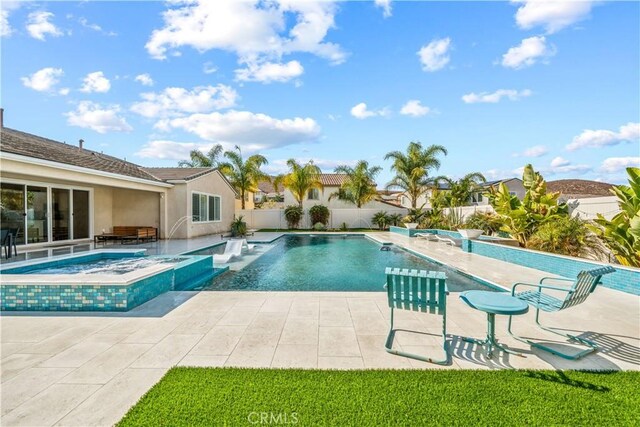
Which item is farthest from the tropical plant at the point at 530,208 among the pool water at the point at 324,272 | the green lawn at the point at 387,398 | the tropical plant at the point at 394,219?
the tropical plant at the point at 394,219

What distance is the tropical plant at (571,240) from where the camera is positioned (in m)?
9.51

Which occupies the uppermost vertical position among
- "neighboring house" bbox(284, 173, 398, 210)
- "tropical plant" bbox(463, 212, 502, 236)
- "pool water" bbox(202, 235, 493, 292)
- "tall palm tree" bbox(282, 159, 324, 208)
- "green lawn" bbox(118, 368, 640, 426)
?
"tall palm tree" bbox(282, 159, 324, 208)

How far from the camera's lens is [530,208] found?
1163cm

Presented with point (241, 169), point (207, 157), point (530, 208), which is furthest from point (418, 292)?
point (207, 157)

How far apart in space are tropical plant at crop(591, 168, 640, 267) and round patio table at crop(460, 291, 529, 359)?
218 inches

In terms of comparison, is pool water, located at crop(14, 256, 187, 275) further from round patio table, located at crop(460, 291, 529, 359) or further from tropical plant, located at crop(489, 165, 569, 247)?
tropical plant, located at crop(489, 165, 569, 247)

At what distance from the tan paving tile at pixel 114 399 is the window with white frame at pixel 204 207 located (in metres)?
16.2

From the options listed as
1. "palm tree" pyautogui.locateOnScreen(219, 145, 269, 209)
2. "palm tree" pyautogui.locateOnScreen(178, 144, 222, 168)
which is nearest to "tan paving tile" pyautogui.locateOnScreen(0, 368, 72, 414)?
"palm tree" pyautogui.locateOnScreen(219, 145, 269, 209)

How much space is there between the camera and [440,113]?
58.5 feet

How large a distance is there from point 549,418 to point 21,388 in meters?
4.85

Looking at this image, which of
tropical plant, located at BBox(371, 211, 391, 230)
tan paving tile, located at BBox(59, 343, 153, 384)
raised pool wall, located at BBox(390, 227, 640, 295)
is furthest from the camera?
tropical plant, located at BBox(371, 211, 391, 230)

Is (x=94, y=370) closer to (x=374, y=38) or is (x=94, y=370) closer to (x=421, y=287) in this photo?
(x=421, y=287)

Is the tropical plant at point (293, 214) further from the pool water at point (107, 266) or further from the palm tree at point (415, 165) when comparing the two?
the pool water at point (107, 266)

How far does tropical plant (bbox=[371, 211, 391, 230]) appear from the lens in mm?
26984
